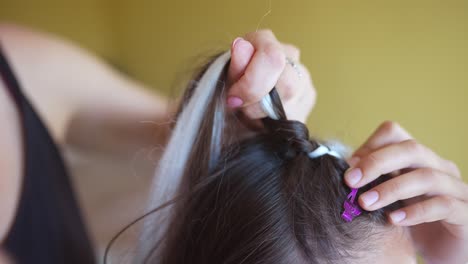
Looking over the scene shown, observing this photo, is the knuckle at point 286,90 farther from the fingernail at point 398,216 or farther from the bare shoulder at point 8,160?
the bare shoulder at point 8,160

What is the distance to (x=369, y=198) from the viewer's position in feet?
1.33

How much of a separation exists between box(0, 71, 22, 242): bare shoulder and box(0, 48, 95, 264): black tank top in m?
0.01

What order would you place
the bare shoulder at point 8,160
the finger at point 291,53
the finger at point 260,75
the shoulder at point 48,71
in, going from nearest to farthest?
the finger at point 260,75 → the finger at point 291,53 → the bare shoulder at point 8,160 → the shoulder at point 48,71

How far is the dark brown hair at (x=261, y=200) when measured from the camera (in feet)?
1.32

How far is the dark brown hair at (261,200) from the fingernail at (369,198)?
0.9 inches

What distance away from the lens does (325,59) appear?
29.7 inches

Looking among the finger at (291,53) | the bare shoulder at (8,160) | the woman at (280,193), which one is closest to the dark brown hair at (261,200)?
the woman at (280,193)

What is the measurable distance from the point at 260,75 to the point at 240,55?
0.03m

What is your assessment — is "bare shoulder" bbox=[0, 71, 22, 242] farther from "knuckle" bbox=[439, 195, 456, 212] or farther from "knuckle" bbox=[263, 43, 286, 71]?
"knuckle" bbox=[439, 195, 456, 212]

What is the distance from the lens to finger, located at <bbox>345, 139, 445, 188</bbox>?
0.41m

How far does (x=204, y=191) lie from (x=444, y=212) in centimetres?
31

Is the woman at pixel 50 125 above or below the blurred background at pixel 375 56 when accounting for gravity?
below

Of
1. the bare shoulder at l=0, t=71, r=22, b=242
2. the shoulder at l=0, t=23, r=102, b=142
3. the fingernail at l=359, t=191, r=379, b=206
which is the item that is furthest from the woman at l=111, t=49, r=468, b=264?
the shoulder at l=0, t=23, r=102, b=142

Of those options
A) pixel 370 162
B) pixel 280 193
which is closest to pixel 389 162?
pixel 370 162
